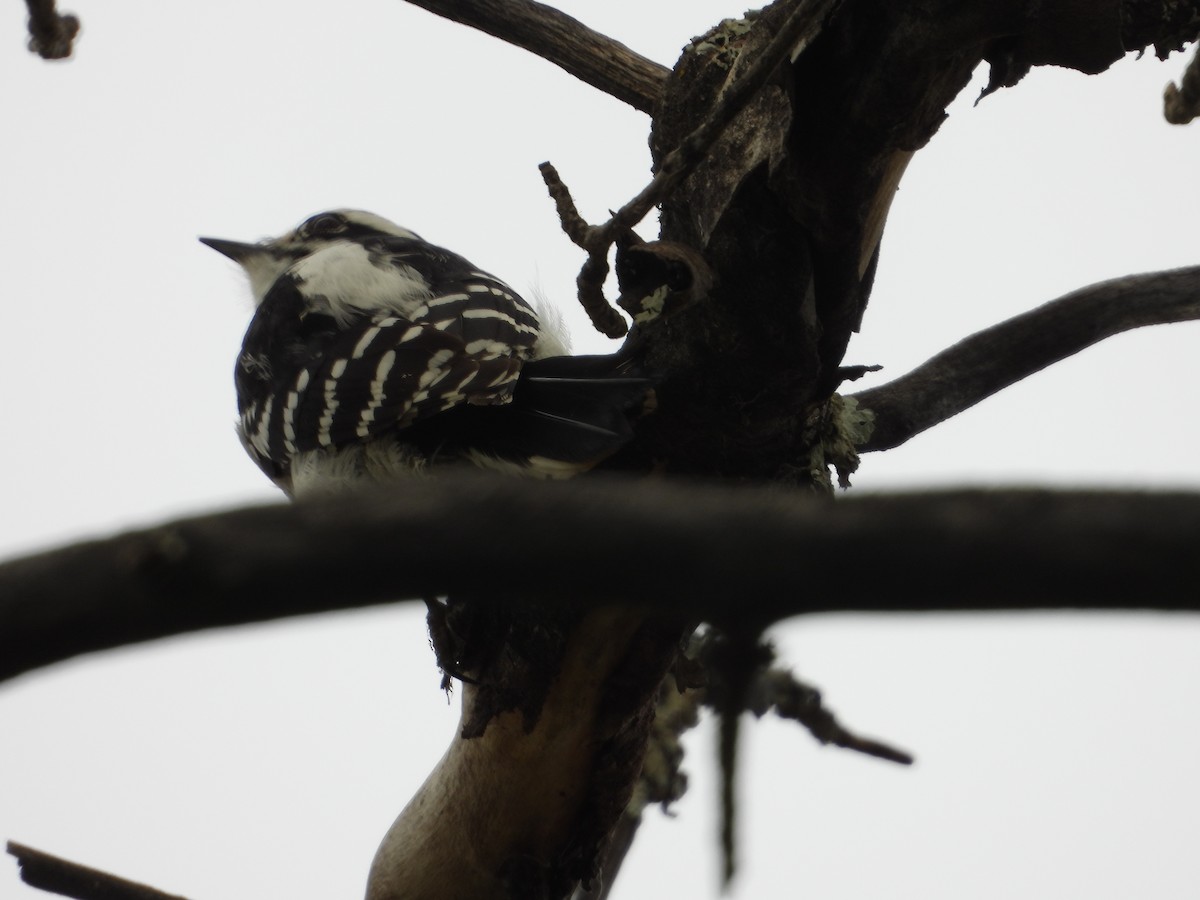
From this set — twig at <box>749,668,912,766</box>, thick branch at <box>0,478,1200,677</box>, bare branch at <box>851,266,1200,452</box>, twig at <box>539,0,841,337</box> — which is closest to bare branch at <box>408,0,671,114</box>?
twig at <box>539,0,841,337</box>

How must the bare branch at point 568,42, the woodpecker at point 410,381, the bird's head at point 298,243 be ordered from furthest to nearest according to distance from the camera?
the bird's head at point 298,243 → the bare branch at point 568,42 → the woodpecker at point 410,381

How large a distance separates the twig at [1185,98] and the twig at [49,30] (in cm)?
223

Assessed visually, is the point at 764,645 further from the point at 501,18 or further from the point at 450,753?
the point at 501,18

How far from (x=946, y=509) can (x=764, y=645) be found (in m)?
0.21

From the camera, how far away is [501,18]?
2977mm

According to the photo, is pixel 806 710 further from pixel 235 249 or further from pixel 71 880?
pixel 235 249

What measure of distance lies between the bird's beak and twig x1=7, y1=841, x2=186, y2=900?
9.26ft

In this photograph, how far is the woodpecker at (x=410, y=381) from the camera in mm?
2662

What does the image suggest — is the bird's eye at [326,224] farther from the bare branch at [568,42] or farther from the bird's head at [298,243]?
the bare branch at [568,42]

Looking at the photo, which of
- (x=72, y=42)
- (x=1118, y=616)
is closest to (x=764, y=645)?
(x=1118, y=616)

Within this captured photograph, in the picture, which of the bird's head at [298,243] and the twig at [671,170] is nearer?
the twig at [671,170]

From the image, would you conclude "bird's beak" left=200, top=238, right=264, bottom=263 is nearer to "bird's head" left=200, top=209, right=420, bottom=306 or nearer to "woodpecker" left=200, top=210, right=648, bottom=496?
"bird's head" left=200, top=209, right=420, bottom=306

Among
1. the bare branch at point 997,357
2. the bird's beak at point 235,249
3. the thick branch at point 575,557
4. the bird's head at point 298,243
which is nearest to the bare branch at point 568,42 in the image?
the bare branch at point 997,357

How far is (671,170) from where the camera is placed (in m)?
2.00
